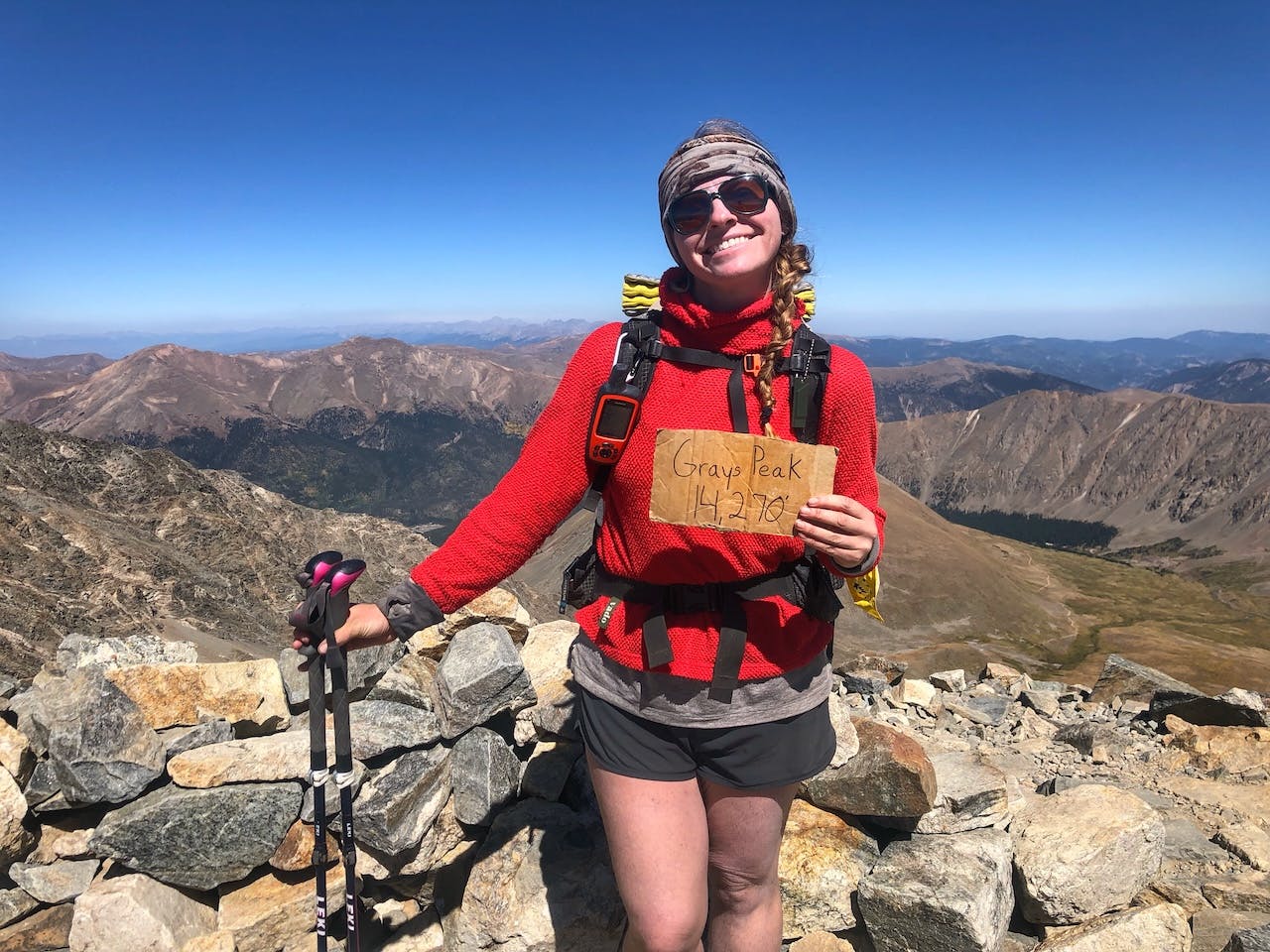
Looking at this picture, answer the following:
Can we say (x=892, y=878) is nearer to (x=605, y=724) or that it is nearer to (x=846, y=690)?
(x=605, y=724)

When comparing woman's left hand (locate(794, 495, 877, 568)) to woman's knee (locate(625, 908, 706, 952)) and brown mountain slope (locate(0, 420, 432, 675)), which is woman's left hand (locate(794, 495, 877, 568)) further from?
brown mountain slope (locate(0, 420, 432, 675))

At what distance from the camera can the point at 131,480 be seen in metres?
33.6

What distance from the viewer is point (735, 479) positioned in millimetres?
3537

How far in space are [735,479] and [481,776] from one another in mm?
4759

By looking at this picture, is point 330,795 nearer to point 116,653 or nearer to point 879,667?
point 116,653

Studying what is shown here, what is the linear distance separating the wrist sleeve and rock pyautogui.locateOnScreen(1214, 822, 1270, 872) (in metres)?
8.81

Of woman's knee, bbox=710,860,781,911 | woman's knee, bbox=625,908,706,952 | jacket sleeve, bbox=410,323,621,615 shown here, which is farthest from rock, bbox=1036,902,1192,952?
jacket sleeve, bbox=410,323,621,615

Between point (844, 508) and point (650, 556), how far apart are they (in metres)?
1.09

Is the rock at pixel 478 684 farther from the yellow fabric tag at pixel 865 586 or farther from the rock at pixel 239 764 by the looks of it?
the yellow fabric tag at pixel 865 586

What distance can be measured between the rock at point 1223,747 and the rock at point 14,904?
47.1 feet

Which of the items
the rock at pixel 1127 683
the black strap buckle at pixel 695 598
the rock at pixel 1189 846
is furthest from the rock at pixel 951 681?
the black strap buckle at pixel 695 598

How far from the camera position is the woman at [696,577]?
3758 mm

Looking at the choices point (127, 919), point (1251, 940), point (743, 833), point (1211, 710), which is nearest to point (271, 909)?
point (127, 919)

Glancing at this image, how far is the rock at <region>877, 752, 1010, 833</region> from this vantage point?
21.4ft
